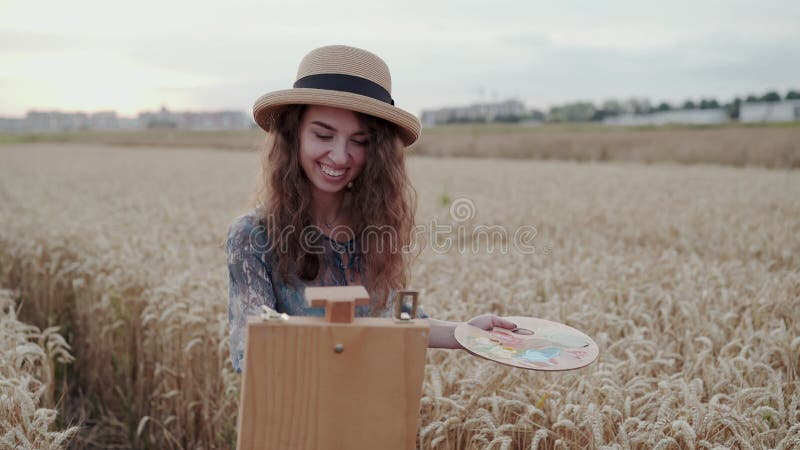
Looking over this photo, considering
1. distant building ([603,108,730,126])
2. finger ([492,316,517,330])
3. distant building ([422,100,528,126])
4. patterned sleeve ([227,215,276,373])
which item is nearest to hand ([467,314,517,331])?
finger ([492,316,517,330])

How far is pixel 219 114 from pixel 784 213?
97.4m

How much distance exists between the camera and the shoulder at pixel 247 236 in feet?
6.93

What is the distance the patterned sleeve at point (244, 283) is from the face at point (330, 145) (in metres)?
0.33

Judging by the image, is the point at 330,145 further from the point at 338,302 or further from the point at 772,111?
the point at 772,111

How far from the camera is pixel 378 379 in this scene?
1.40m

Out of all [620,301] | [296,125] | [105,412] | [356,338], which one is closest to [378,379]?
[356,338]

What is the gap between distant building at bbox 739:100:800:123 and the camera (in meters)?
46.9

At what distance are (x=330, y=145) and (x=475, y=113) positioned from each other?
96.4 m

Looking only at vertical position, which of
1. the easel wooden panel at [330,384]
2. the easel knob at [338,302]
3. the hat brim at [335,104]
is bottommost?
the easel wooden panel at [330,384]

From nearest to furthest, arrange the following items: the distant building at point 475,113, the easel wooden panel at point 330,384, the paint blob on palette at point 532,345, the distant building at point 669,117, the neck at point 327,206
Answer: the easel wooden panel at point 330,384 → the paint blob on palette at point 532,345 → the neck at point 327,206 → the distant building at point 669,117 → the distant building at point 475,113

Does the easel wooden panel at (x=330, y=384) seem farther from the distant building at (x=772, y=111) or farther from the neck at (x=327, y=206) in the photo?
the distant building at (x=772, y=111)

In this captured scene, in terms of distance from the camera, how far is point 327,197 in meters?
2.42

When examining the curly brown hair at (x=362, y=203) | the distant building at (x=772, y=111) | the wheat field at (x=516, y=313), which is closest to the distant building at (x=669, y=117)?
the distant building at (x=772, y=111)

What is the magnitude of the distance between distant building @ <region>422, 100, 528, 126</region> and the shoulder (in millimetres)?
83919
